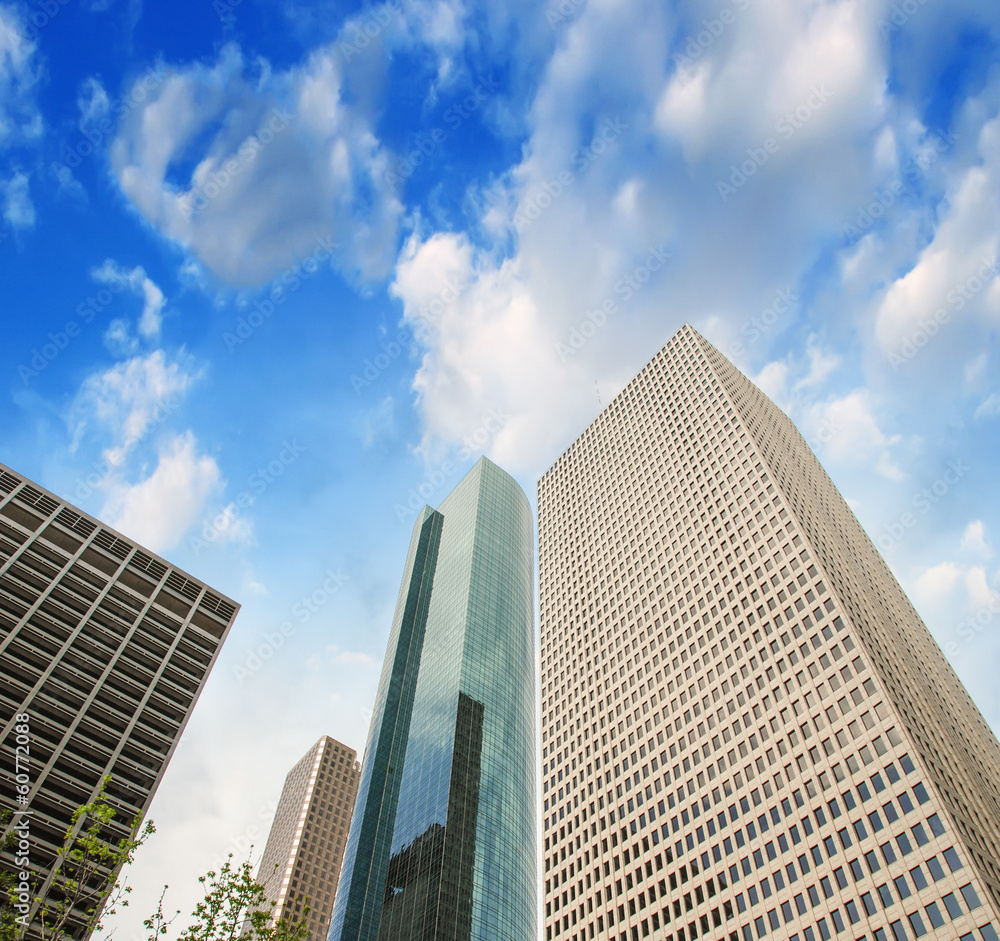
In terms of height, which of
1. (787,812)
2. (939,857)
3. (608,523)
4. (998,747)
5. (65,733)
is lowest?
(939,857)

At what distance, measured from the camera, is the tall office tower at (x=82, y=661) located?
225ft

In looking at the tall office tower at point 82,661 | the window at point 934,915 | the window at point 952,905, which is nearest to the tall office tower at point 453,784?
the tall office tower at point 82,661

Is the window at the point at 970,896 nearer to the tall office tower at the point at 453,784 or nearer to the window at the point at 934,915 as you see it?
the window at the point at 934,915

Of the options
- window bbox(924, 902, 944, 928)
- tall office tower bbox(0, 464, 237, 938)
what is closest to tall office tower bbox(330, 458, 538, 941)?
tall office tower bbox(0, 464, 237, 938)

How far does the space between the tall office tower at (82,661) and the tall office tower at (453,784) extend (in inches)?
2713

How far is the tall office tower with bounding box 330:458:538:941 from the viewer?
424ft

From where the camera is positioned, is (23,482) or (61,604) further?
(23,482)

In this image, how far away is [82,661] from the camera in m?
78.9

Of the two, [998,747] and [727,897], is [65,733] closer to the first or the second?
[727,897]

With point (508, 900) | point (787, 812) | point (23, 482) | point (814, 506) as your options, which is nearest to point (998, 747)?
point (814, 506)

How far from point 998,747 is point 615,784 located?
66773mm

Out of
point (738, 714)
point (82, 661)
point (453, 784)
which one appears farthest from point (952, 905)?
point (453, 784)

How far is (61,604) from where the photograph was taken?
268 ft

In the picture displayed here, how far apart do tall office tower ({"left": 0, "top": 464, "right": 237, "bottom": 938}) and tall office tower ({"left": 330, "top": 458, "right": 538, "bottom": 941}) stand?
68.9m
